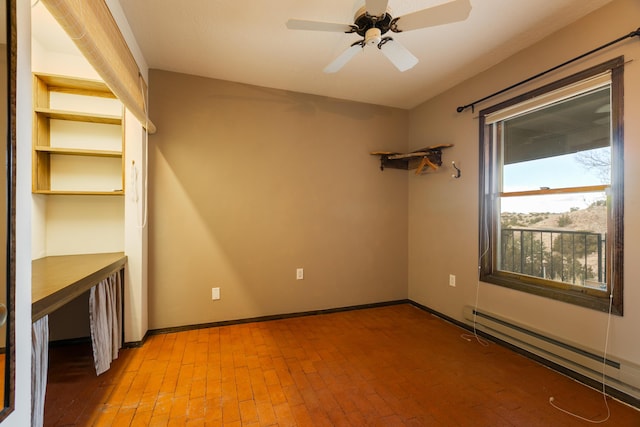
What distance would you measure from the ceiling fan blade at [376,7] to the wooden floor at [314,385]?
234 centimetres

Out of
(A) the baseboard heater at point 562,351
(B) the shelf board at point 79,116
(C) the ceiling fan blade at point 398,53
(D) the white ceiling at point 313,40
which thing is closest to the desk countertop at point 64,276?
(B) the shelf board at point 79,116

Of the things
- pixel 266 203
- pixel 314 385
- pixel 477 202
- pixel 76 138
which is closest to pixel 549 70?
pixel 477 202

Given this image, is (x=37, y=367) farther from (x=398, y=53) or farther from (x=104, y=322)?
(x=398, y=53)

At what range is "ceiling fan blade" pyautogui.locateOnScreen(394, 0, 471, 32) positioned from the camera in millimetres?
1456

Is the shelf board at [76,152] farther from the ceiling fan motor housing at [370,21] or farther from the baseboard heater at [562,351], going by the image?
the baseboard heater at [562,351]

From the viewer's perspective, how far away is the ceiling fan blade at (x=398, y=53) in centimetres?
182

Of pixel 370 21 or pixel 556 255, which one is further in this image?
pixel 556 255

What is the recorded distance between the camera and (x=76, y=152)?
2.26m

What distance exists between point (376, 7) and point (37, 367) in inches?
95.7

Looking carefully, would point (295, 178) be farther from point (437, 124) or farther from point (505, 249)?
point (505, 249)

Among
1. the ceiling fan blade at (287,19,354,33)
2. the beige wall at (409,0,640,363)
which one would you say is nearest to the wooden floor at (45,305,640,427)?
the beige wall at (409,0,640,363)

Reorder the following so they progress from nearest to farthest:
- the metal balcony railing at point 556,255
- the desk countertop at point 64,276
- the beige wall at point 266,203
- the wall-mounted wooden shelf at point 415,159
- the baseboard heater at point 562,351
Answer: the desk countertop at point 64,276, the baseboard heater at point 562,351, the metal balcony railing at point 556,255, the beige wall at point 266,203, the wall-mounted wooden shelf at point 415,159

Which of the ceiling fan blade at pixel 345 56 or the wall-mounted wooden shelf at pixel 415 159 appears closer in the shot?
the ceiling fan blade at pixel 345 56

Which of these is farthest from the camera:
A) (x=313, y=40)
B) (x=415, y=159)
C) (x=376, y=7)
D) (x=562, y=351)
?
(x=415, y=159)
